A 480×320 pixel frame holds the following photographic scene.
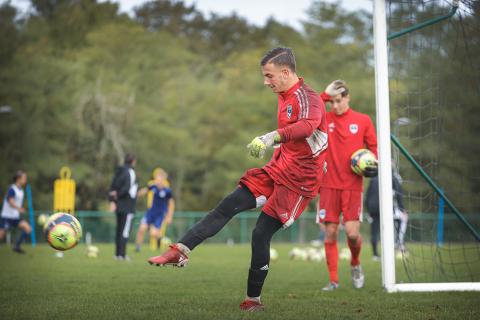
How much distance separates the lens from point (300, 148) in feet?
20.3

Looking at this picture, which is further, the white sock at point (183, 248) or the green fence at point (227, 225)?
the green fence at point (227, 225)

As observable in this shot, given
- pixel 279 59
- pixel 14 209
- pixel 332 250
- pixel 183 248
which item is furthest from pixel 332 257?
pixel 14 209

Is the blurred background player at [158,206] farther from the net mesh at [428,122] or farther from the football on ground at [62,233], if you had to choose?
the football on ground at [62,233]

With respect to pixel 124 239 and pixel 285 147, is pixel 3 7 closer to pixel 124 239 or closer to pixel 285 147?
pixel 124 239

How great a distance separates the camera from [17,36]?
40531mm

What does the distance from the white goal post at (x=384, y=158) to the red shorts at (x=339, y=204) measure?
45 centimetres

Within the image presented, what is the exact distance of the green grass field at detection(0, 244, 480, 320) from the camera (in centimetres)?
602

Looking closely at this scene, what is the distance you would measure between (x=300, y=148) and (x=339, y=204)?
2.55m

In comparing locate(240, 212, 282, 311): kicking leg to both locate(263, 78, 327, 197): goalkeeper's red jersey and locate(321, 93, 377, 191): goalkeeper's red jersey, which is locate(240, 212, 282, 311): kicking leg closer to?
locate(263, 78, 327, 197): goalkeeper's red jersey

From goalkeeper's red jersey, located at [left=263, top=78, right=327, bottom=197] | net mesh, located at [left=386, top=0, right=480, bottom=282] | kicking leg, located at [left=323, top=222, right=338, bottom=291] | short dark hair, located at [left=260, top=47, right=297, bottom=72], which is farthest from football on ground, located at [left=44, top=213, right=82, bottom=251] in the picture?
net mesh, located at [left=386, top=0, right=480, bottom=282]

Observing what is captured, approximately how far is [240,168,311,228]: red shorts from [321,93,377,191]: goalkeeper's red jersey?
2264mm

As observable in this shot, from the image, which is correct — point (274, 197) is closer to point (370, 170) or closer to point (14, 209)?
point (370, 170)

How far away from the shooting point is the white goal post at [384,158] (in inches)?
318

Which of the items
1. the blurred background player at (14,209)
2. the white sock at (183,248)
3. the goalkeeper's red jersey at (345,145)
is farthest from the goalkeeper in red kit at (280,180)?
the blurred background player at (14,209)
